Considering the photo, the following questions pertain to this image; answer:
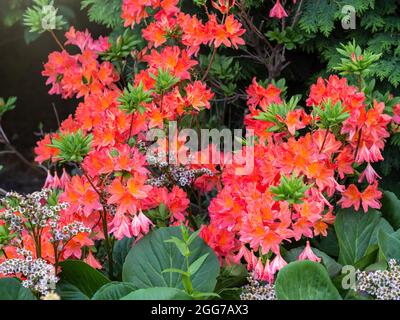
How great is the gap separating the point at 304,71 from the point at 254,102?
2.22ft

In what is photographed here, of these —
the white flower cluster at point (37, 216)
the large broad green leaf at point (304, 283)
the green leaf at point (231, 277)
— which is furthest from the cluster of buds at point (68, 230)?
the large broad green leaf at point (304, 283)

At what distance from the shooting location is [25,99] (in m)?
4.91

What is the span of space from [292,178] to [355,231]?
1.78ft

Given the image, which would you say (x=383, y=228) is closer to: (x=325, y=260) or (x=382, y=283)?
(x=325, y=260)

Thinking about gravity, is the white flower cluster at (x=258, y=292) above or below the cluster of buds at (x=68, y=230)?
below

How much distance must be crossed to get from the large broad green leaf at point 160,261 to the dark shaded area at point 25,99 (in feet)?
8.57

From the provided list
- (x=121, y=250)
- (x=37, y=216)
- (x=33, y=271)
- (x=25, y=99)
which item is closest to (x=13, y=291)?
(x=33, y=271)

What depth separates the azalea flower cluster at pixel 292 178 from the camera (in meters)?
1.94

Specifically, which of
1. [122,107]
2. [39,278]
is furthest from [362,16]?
[39,278]

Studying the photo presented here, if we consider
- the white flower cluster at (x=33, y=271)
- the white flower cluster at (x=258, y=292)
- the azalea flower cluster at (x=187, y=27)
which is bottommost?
the white flower cluster at (x=258, y=292)

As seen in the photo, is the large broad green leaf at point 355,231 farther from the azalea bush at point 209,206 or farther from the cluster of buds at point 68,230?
the cluster of buds at point 68,230

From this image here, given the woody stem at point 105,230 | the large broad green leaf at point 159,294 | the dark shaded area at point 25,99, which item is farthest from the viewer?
the dark shaded area at point 25,99

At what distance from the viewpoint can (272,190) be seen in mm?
1901

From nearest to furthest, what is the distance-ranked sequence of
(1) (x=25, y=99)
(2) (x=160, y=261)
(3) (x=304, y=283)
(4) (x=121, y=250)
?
(3) (x=304, y=283) → (2) (x=160, y=261) → (4) (x=121, y=250) → (1) (x=25, y=99)
